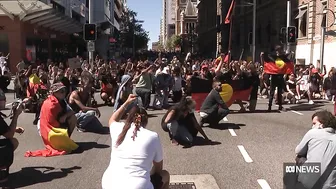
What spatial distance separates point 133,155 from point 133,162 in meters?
0.06

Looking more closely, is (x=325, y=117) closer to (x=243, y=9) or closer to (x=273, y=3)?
(x=273, y=3)

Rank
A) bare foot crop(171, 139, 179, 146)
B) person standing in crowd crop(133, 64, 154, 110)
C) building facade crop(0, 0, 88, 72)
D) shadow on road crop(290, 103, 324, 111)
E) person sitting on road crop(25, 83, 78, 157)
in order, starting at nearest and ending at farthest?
person sitting on road crop(25, 83, 78, 157) → bare foot crop(171, 139, 179, 146) → person standing in crowd crop(133, 64, 154, 110) → shadow on road crop(290, 103, 324, 111) → building facade crop(0, 0, 88, 72)

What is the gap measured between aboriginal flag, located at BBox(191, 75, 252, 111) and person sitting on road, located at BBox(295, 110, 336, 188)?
9101mm

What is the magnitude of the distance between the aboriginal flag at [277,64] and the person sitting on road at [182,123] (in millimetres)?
6008

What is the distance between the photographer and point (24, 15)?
32375mm

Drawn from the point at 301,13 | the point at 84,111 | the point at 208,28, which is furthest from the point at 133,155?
the point at 208,28

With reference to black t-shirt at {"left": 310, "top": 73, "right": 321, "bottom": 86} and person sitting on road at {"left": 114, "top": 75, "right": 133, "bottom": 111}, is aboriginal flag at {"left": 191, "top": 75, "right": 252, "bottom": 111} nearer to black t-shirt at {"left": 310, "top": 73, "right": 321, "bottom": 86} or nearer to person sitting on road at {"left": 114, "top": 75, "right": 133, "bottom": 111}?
person sitting on road at {"left": 114, "top": 75, "right": 133, "bottom": 111}

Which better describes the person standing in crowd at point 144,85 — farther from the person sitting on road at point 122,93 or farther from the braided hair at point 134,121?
the braided hair at point 134,121

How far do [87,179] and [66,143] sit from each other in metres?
1.97

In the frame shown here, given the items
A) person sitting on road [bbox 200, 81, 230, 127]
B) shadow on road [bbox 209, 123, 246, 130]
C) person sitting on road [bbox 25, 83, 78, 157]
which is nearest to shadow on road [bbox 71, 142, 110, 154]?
person sitting on road [bbox 25, 83, 78, 157]

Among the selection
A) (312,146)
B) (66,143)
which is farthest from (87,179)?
(312,146)

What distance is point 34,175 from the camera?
293 inches

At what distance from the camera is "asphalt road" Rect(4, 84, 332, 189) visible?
7.06 metres

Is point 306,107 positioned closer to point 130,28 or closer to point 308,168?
point 308,168
